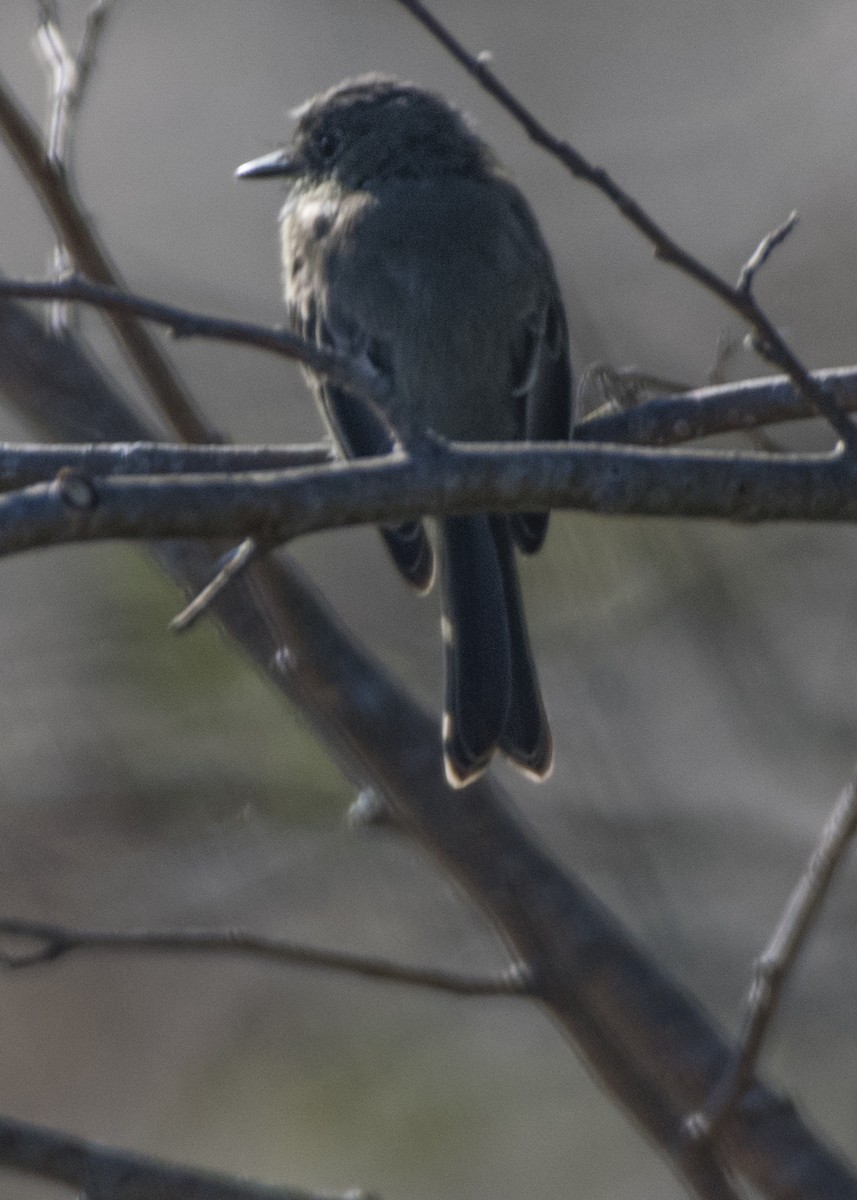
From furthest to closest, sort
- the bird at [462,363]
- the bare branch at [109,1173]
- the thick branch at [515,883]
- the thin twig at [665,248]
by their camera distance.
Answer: the bird at [462,363], the thick branch at [515,883], the bare branch at [109,1173], the thin twig at [665,248]

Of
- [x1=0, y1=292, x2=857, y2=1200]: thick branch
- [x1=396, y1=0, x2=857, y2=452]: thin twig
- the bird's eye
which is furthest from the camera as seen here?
the bird's eye

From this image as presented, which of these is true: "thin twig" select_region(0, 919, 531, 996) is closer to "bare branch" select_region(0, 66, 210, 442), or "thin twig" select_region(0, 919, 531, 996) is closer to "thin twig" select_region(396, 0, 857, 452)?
"thin twig" select_region(396, 0, 857, 452)

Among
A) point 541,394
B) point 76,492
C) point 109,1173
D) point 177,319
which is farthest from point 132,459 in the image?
point 541,394

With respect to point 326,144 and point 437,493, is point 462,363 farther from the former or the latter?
point 437,493

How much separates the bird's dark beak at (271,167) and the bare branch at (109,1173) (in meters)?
3.02

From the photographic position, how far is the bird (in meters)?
3.85

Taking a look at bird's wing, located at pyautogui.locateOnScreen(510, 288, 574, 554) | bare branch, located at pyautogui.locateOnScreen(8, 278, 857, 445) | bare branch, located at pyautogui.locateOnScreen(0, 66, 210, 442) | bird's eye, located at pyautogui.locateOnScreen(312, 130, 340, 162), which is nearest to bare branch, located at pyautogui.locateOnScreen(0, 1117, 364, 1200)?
bare branch, located at pyautogui.locateOnScreen(0, 66, 210, 442)

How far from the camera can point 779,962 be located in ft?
8.57

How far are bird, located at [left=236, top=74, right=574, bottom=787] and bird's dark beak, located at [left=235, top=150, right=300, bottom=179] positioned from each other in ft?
1.60

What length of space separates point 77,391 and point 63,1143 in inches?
70.3

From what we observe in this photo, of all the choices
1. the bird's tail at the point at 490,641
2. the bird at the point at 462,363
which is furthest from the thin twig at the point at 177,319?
the bird's tail at the point at 490,641

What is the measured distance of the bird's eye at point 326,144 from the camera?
185 inches

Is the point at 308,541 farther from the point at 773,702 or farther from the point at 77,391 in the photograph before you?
the point at 77,391

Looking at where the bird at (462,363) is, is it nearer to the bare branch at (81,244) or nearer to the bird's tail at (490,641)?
the bird's tail at (490,641)
